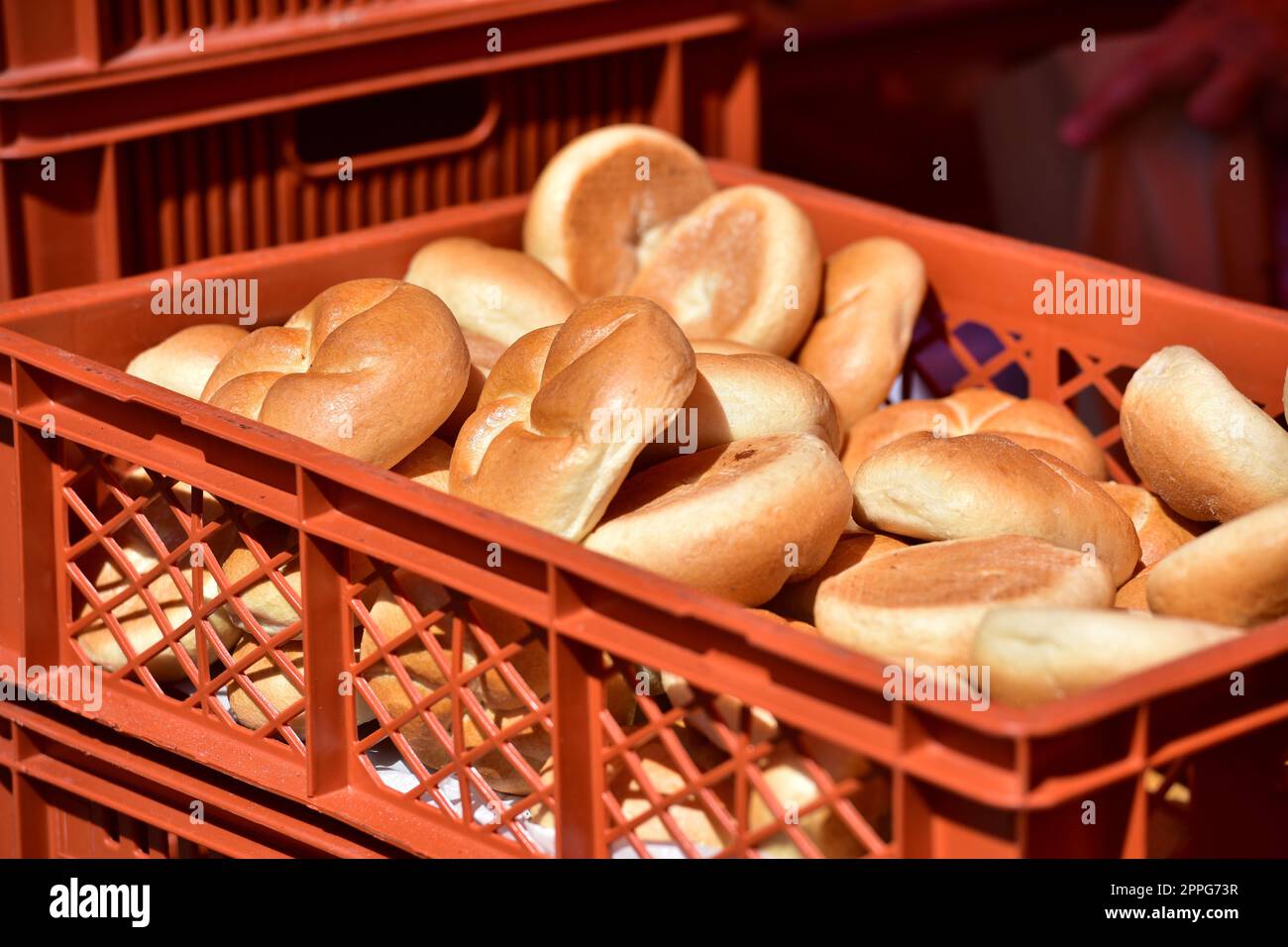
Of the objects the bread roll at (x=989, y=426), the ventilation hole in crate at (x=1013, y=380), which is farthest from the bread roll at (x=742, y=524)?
the ventilation hole in crate at (x=1013, y=380)

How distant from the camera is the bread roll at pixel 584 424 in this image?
1690 mm

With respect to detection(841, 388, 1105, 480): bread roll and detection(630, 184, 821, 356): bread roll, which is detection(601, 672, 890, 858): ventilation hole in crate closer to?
detection(841, 388, 1105, 480): bread roll

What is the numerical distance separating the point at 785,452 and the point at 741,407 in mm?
167

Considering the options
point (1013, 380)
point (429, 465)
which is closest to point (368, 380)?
point (429, 465)

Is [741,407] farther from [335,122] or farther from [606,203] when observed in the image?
[335,122]

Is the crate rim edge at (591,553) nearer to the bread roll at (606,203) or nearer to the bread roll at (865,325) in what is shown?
the bread roll at (865,325)

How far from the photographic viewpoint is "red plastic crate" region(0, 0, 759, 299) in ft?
7.09

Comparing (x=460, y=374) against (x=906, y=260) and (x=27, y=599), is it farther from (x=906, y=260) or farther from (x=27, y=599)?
(x=906, y=260)

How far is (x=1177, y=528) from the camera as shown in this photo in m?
2.02

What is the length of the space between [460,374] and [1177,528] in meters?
0.80

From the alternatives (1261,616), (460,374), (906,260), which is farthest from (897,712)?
(906,260)

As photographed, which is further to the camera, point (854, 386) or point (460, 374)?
point (854, 386)

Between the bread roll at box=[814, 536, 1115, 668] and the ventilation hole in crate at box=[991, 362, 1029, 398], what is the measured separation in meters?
1.76

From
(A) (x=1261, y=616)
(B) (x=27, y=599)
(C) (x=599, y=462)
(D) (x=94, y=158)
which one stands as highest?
(D) (x=94, y=158)
